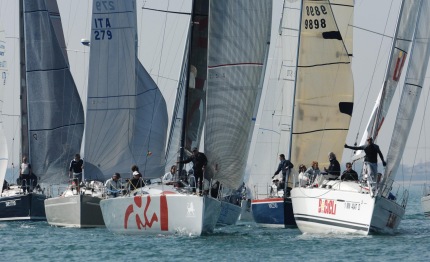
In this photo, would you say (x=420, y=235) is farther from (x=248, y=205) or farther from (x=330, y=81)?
(x=248, y=205)

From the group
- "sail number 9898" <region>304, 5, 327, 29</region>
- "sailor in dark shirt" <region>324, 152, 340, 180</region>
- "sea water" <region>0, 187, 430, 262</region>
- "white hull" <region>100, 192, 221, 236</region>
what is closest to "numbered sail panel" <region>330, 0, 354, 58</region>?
"sail number 9898" <region>304, 5, 327, 29</region>

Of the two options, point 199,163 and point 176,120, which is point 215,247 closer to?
point 199,163

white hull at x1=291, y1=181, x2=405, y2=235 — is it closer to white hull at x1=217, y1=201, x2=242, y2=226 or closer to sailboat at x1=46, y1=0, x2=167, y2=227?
white hull at x1=217, y1=201, x2=242, y2=226

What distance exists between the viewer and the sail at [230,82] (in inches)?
1162

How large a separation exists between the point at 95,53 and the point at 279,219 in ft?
23.0

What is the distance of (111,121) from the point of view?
117ft

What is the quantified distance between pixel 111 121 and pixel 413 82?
8.87 metres

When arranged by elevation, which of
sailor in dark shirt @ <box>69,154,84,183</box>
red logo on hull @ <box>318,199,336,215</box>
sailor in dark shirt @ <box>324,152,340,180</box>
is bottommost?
sailor in dark shirt @ <box>69,154,84,183</box>

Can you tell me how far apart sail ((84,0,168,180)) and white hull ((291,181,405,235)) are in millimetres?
5966

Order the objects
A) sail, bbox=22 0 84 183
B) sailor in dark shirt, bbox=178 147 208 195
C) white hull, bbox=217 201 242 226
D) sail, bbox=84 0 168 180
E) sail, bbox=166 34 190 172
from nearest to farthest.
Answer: sailor in dark shirt, bbox=178 147 208 195 → sail, bbox=84 0 168 180 → white hull, bbox=217 201 242 226 → sail, bbox=166 34 190 172 → sail, bbox=22 0 84 183

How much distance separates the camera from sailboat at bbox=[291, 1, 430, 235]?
29.1 metres

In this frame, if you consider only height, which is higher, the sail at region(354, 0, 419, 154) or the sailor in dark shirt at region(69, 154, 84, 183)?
the sail at region(354, 0, 419, 154)

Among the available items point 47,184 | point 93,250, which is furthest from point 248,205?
point 93,250

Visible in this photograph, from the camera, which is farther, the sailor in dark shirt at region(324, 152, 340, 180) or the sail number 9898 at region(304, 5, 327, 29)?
the sail number 9898 at region(304, 5, 327, 29)
